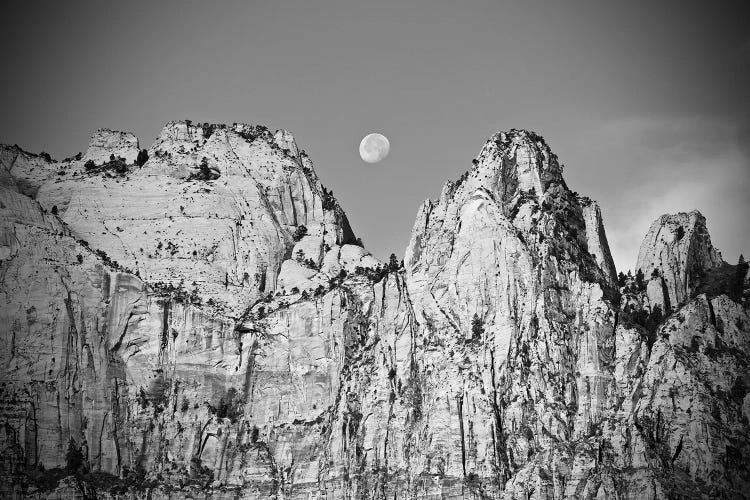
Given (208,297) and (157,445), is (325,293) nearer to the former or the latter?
(208,297)

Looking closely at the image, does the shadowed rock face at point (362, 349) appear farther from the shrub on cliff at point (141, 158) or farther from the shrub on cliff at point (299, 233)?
the shrub on cliff at point (141, 158)

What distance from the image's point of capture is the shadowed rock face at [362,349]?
420ft

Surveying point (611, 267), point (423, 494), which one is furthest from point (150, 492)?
point (611, 267)

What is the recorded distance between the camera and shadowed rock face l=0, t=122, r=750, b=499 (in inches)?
5044

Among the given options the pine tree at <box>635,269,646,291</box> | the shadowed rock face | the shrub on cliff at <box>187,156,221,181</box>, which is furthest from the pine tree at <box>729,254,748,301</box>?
the shrub on cliff at <box>187,156,221,181</box>

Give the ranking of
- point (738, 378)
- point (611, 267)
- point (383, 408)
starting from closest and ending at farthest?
point (738, 378)
point (383, 408)
point (611, 267)

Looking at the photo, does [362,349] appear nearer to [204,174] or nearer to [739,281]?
[204,174]

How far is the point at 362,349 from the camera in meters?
144

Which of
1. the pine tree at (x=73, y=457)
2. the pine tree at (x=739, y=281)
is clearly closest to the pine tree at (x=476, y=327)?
the pine tree at (x=739, y=281)

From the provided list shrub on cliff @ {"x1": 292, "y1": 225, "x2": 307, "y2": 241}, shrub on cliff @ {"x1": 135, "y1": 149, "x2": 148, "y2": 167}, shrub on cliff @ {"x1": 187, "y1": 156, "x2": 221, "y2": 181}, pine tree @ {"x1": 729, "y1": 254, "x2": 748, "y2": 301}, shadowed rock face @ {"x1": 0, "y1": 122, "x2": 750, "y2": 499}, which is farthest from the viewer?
shrub on cliff @ {"x1": 135, "y1": 149, "x2": 148, "y2": 167}

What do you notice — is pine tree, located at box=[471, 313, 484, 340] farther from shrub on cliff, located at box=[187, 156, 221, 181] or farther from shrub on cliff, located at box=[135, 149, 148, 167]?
shrub on cliff, located at box=[135, 149, 148, 167]

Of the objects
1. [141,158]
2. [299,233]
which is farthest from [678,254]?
[141,158]

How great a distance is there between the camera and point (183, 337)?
14488cm

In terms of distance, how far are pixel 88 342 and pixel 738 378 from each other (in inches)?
2458
